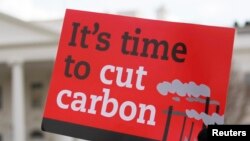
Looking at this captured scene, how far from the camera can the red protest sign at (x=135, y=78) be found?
10.7ft

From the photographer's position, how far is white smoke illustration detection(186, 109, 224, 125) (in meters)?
3.14

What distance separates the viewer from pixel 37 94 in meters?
36.1

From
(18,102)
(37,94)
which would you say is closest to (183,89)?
(18,102)

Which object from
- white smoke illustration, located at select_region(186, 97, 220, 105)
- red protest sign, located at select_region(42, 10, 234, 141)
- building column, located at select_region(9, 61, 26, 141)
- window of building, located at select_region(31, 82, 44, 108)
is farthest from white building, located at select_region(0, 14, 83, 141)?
white smoke illustration, located at select_region(186, 97, 220, 105)

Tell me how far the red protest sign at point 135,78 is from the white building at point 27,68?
2710 cm

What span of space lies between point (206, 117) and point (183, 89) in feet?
0.64

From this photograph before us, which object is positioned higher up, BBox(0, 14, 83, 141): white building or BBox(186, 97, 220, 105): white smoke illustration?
BBox(0, 14, 83, 141): white building

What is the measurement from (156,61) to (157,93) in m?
0.17

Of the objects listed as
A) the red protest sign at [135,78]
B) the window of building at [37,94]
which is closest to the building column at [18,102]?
the window of building at [37,94]

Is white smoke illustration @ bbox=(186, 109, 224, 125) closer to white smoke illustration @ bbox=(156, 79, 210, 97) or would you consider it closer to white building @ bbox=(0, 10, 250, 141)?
white smoke illustration @ bbox=(156, 79, 210, 97)

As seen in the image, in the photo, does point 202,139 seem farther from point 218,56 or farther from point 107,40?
point 107,40

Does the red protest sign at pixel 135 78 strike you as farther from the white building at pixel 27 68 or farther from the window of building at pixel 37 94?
the window of building at pixel 37 94

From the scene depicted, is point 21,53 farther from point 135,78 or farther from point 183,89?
point 183,89

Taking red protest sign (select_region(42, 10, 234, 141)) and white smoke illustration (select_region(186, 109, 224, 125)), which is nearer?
white smoke illustration (select_region(186, 109, 224, 125))
